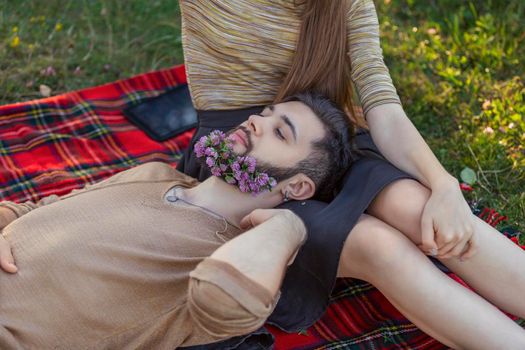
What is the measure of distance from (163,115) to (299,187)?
1760 mm

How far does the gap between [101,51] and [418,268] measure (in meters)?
3.53

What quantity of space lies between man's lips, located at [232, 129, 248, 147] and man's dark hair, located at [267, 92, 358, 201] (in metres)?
0.15

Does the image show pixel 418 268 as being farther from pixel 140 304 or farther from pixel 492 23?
pixel 492 23

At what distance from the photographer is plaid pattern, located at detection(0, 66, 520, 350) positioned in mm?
3039

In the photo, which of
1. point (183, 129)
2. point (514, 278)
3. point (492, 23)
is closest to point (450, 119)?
point (492, 23)

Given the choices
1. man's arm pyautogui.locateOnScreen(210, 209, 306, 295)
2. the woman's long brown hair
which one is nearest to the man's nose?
the woman's long brown hair

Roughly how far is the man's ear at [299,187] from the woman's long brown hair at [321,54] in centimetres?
50

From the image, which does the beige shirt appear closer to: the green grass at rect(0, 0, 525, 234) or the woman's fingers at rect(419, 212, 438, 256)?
the woman's fingers at rect(419, 212, 438, 256)

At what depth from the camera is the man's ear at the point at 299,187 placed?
Result: 2865 millimetres

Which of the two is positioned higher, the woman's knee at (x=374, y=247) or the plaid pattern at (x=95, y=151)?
the woman's knee at (x=374, y=247)

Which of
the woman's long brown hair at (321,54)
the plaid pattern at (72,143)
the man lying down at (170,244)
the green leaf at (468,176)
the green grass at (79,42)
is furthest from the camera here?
the green grass at (79,42)

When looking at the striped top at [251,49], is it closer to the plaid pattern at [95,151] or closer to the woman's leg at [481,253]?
the woman's leg at [481,253]

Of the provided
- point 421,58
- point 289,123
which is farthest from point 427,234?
point 421,58

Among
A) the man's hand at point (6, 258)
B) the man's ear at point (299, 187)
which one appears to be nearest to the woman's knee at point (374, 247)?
the man's ear at point (299, 187)
